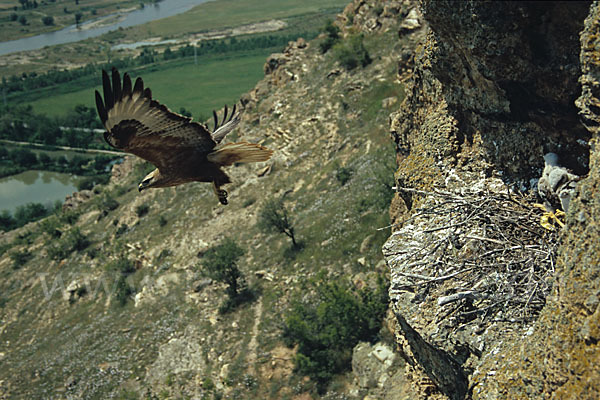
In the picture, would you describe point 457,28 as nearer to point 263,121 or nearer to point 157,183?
point 157,183

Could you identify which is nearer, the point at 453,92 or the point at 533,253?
the point at 533,253

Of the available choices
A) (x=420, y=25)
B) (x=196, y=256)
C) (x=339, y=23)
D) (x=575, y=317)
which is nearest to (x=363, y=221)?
(x=196, y=256)

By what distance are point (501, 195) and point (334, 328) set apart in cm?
1471

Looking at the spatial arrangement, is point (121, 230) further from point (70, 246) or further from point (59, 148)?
point (59, 148)

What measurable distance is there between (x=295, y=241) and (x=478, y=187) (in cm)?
2163

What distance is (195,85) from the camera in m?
109

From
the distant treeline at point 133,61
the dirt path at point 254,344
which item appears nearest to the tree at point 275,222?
the dirt path at point 254,344

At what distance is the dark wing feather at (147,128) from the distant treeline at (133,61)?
127402mm

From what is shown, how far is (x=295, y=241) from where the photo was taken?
2723 cm

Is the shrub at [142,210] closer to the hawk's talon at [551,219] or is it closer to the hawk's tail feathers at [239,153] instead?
the hawk's tail feathers at [239,153]

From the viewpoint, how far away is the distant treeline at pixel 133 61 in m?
132

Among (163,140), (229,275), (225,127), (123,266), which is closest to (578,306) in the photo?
(163,140)

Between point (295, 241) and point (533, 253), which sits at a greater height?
point (533, 253)

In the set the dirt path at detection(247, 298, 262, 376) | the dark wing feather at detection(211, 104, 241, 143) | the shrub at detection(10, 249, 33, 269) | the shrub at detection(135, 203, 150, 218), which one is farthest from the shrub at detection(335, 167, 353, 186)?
the shrub at detection(10, 249, 33, 269)
